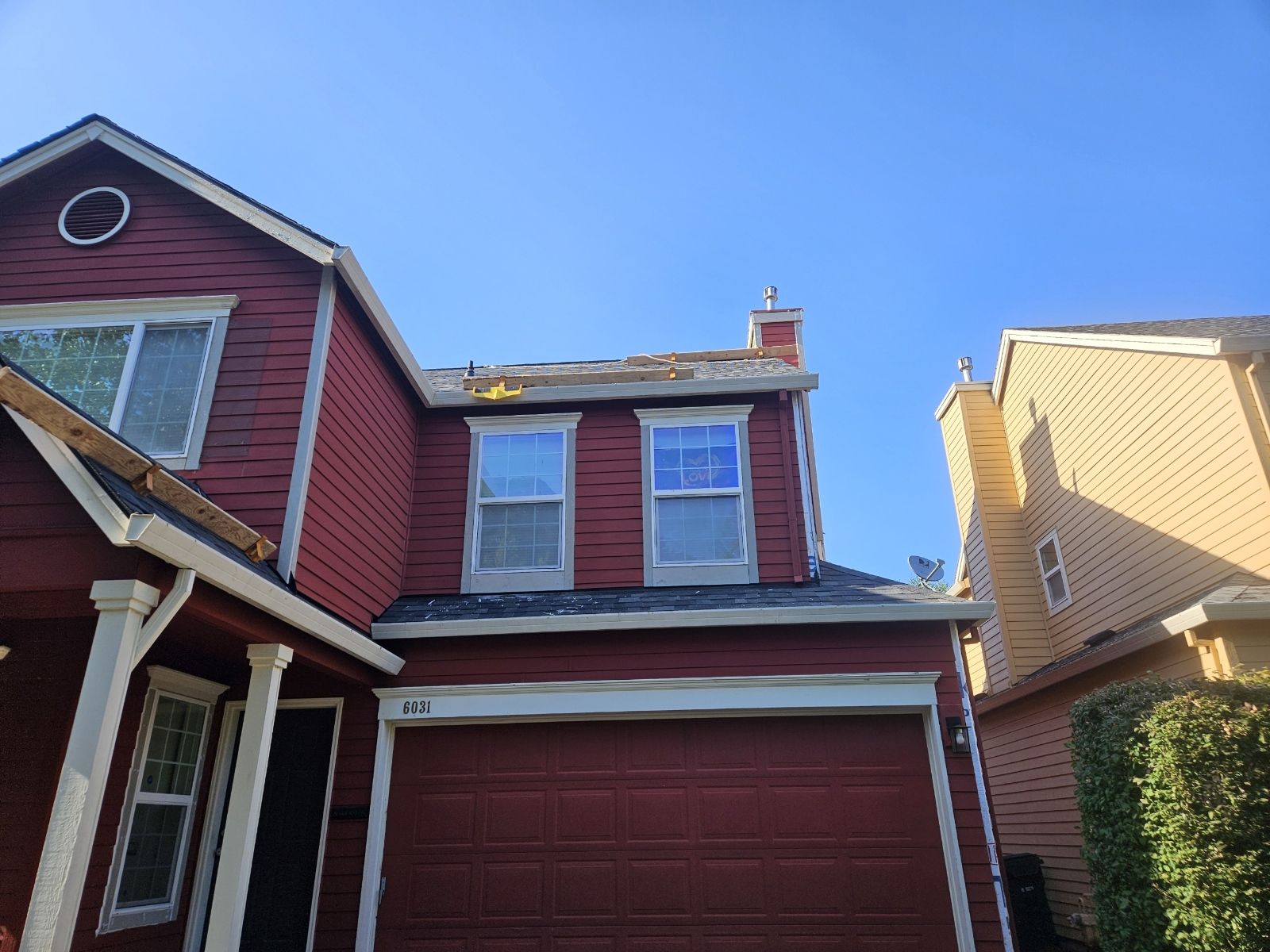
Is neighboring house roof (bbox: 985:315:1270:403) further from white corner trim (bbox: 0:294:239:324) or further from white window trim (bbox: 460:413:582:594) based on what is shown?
white corner trim (bbox: 0:294:239:324)

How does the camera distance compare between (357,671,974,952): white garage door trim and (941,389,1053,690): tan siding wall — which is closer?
(357,671,974,952): white garage door trim

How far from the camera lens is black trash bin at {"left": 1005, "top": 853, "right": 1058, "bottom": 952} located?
28.7ft

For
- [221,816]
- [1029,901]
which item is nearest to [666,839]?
[221,816]

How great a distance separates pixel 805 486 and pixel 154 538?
5.84 meters

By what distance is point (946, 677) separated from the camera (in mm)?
6516

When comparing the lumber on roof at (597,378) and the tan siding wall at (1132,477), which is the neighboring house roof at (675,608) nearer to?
the lumber on roof at (597,378)

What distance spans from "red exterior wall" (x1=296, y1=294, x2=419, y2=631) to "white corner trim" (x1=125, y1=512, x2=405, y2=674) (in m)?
0.40

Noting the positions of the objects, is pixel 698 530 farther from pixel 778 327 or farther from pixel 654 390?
pixel 778 327

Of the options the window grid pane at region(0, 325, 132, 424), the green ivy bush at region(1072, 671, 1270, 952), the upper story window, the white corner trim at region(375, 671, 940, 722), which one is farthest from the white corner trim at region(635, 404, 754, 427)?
the window grid pane at region(0, 325, 132, 424)

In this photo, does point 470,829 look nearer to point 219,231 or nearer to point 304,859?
point 304,859

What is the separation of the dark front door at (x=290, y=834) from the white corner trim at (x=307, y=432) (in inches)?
70.6

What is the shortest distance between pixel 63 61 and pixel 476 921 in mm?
8243

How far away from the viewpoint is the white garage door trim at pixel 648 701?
6438 mm

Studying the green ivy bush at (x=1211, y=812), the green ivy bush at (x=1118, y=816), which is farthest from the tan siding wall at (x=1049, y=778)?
the green ivy bush at (x=1211, y=812)
